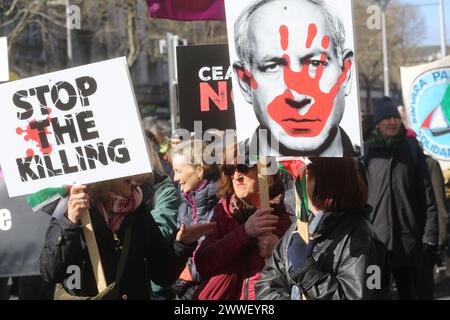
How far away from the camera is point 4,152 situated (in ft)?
15.5

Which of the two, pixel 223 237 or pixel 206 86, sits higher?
pixel 206 86

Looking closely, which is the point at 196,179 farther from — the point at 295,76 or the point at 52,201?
the point at 295,76

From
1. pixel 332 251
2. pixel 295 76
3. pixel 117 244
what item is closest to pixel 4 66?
pixel 117 244

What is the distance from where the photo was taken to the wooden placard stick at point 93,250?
4441mm

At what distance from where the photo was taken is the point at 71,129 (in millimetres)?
4609

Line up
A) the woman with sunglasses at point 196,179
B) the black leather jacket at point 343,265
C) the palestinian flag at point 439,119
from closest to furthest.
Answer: the black leather jacket at point 343,265 < the woman with sunglasses at point 196,179 < the palestinian flag at point 439,119

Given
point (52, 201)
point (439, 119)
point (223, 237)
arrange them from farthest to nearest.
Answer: point (439, 119), point (223, 237), point (52, 201)

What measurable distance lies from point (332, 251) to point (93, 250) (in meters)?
1.14

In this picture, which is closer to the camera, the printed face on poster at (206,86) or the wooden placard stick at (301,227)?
the wooden placard stick at (301,227)

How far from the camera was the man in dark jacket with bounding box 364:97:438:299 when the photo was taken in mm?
7547

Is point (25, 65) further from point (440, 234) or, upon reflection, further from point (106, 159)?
point (106, 159)

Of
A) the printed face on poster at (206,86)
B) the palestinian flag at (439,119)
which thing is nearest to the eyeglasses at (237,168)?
the printed face on poster at (206,86)

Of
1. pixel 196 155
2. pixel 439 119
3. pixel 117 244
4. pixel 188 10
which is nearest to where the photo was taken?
pixel 117 244

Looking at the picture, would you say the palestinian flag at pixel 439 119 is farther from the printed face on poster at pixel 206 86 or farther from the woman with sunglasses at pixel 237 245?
the woman with sunglasses at pixel 237 245
